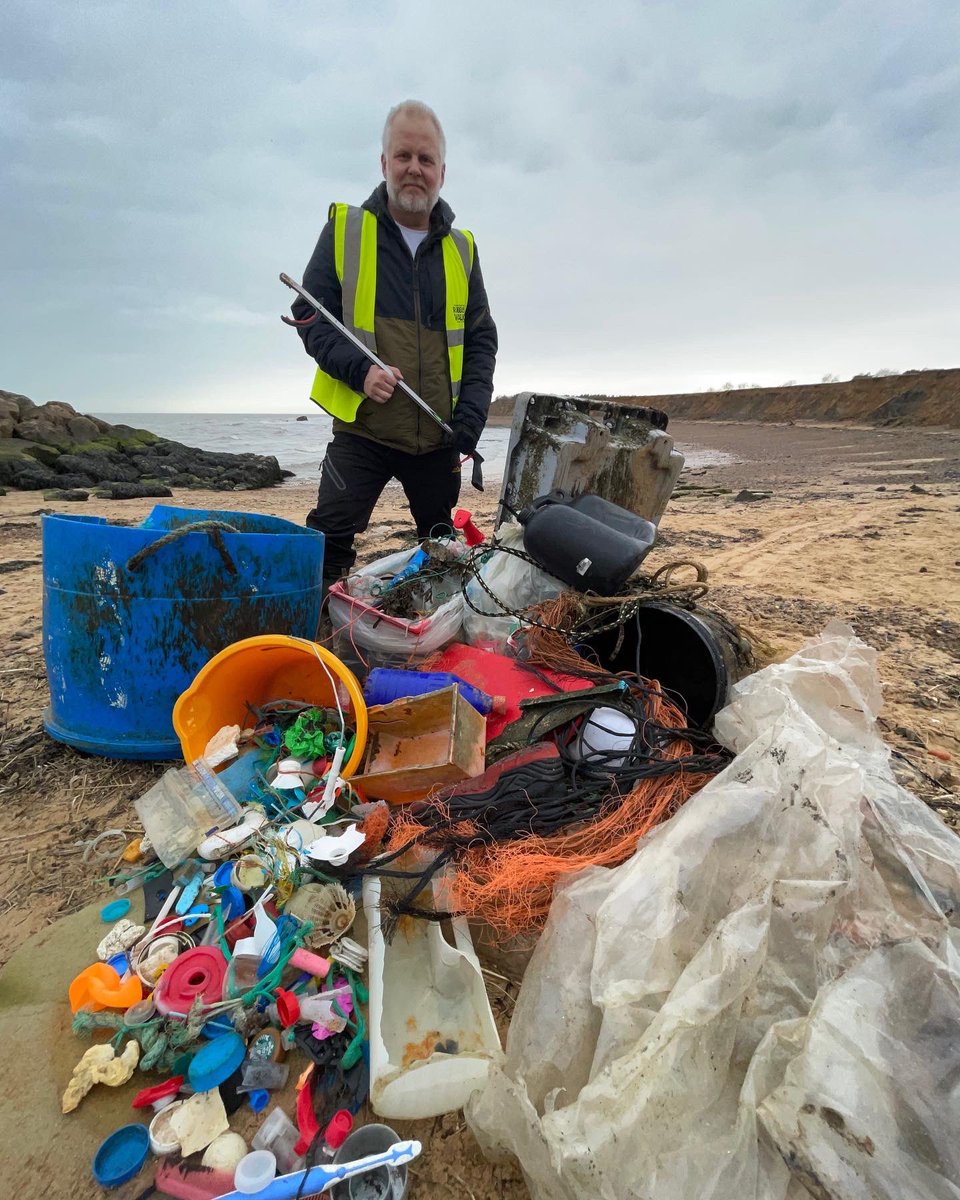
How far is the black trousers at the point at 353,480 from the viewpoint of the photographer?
9.96 feet

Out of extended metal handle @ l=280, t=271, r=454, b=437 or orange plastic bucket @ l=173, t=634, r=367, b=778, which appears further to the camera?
extended metal handle @ l=280, t=271, r=454, b=437

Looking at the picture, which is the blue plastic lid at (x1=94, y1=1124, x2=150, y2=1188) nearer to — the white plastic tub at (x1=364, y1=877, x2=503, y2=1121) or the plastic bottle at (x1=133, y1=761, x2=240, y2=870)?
the white plastic tub at (x1=364, y1=877, x2=503, y2=1121)

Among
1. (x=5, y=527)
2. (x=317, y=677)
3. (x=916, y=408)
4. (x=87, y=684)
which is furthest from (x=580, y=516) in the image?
(x=916, y=408)

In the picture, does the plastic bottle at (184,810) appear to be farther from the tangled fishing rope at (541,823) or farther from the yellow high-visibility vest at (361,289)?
the yellow high-visibility vest at (361,289)

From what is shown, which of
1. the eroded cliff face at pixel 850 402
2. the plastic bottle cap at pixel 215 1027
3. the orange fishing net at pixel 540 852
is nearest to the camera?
the plastic bottle cap at pixel 215 1027

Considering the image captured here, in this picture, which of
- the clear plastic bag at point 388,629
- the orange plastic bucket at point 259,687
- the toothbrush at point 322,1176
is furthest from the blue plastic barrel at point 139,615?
the toothbrush at point 322,1176

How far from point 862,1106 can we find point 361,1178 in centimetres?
81

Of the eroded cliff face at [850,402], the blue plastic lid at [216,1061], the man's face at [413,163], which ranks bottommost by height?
the blue plastic lid at [216,1061]

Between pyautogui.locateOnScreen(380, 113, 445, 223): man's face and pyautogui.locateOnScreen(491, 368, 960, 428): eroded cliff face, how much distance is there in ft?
49.8

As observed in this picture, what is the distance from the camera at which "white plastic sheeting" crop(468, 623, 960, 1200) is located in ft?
2.79

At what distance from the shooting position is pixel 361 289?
2895mm

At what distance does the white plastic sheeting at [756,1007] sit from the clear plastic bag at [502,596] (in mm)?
1294

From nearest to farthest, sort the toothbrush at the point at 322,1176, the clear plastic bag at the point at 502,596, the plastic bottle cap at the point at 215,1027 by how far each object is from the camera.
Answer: the toothbrush at the point at 322,1176 < the plastic bottle cap at the point at 215,1027 < the clear plastic bag at the point at 502,596

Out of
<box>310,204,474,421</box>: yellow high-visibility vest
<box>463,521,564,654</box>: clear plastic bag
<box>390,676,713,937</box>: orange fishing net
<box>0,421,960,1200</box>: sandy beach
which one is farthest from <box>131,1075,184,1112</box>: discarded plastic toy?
<box>310,204,474,421</box>: yellow high-visibility vest
